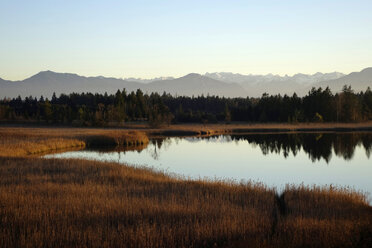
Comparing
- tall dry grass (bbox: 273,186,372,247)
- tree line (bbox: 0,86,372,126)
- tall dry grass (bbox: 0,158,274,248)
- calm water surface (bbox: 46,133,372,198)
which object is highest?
tree line (bbox: 0,86,372,126)

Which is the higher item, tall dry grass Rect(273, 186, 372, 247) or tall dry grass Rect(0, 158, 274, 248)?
tall dry grass Rect(0, 158, 274, 248)

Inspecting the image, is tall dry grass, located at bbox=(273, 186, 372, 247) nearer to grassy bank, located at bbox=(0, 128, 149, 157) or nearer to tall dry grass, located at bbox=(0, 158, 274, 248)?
tall dry grass, located at bbox=(0, 158, 274, 248)

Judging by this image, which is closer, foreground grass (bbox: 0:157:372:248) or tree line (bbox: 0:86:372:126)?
foreground grass (bbox: 0:157:372:248)

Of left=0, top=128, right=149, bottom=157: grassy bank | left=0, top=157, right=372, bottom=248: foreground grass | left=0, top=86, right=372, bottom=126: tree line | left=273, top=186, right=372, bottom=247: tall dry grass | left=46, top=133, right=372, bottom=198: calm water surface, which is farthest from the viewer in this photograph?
left=0, top=86, right=372, bottom=126: tree line

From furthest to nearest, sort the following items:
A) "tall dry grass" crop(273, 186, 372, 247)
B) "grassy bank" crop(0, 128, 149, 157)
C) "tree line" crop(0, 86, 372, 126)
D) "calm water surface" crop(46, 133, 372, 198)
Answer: "tree line" crop(0, 86, 372, 126) → "grassy bank" crop(0, 128, 149, 157) → "calm water surface" crop(46, 133, 372, 198) → "tall dry grass" crop(273, 186, 372, 247)

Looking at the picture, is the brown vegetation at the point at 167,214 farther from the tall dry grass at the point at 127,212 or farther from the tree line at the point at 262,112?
the tree line at the point at 262,112

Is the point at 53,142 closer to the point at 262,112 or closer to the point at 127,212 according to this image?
the point at 127,212

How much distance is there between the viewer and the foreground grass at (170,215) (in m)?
9.91

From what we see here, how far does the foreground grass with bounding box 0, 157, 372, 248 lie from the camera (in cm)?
991

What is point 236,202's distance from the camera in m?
15.0

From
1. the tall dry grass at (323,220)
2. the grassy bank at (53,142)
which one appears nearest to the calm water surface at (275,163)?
the grassy bank at (53,142)

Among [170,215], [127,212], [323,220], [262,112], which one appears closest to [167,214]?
[170,215]

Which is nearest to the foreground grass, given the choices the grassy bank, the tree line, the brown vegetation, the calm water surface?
the brown vegetation

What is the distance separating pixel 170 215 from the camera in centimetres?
1222
